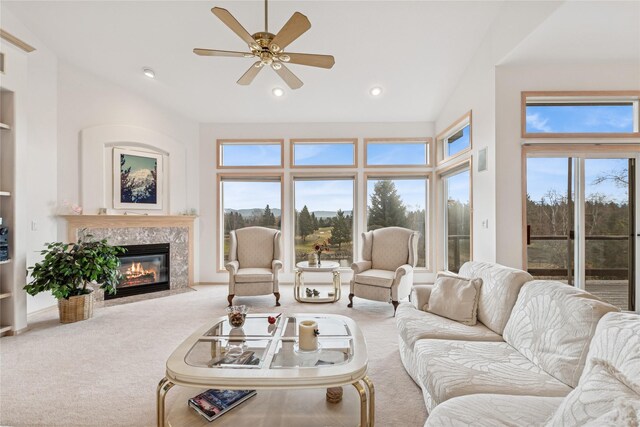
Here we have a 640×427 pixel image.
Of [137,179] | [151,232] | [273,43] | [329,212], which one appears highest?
[273,43]

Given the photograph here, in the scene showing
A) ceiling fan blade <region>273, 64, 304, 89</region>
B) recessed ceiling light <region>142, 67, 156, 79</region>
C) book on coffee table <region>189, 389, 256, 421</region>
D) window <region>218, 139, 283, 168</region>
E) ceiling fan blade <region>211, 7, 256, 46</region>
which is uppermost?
recessed ceiling light <region>142, 67, 156, 79</region>

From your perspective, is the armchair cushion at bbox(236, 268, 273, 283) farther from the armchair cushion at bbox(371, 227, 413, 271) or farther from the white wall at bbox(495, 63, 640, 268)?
the white wall at bbox(495, 63, 640, 268)

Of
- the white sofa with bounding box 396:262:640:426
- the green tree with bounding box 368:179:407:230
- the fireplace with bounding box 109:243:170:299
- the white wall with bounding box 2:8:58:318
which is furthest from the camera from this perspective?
the green tree with bounding box 368:179:407:230

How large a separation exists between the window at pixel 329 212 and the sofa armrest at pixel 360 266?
113 cm

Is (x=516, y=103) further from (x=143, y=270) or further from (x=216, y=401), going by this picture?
(x=143, y=270)

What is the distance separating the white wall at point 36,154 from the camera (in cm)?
351

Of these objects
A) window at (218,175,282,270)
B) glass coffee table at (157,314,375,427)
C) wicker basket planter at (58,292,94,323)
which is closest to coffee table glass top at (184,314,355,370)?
glass coffee table at (157,314,375,427)

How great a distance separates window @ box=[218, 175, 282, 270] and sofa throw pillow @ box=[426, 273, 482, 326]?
12.1 feet

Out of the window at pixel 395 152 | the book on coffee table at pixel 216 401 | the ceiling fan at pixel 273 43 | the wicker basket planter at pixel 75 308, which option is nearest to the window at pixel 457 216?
the window at pixel 395 152

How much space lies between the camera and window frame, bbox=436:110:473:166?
4211mm

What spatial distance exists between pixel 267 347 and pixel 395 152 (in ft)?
15.0

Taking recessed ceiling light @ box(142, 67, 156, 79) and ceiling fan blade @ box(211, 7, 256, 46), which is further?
recessed ceiling light @ box(142, 67, 156, 79)

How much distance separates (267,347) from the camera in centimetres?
209

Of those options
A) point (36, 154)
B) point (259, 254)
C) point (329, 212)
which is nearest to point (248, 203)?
point (259, 254)
